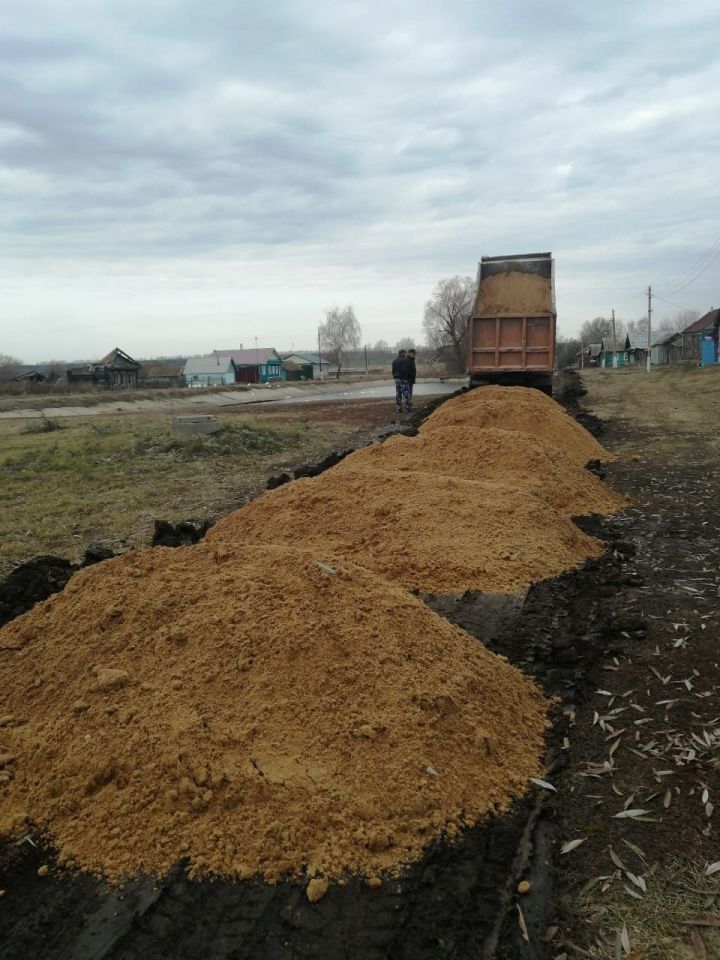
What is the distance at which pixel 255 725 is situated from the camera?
311cm

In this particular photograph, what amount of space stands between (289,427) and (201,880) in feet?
51.7

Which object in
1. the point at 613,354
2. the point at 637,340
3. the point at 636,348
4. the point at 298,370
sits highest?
the point at 637,340

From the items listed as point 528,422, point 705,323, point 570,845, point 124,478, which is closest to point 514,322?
point 528,422

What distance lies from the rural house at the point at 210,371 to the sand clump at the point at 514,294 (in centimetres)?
5988

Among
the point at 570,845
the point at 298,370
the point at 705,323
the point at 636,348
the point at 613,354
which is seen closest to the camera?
the point at 570,845

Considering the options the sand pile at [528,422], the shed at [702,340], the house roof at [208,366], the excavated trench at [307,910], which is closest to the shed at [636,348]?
the shed at [702,340]

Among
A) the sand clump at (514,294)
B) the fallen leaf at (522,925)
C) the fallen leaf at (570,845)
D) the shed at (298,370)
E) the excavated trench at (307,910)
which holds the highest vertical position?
the sand clump at (514,294)

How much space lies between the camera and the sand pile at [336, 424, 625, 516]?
25.9 ft

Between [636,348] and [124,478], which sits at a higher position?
[636,348]

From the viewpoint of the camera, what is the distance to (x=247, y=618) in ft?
12.1

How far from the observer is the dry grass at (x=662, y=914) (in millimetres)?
2234

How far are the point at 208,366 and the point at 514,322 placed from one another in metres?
69.1

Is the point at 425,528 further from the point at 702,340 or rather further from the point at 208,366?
the point at 208,366

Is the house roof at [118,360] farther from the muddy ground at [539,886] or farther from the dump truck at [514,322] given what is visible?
the muddy ground at [539,886]
